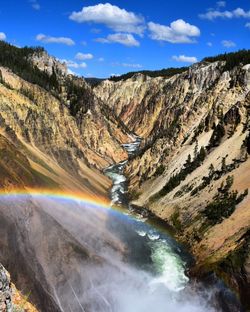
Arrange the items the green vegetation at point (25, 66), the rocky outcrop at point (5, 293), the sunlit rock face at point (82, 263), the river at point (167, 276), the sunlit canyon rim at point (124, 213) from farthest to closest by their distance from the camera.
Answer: the green vegetation at point (25, 66) → the river at point (167, 276) → the sunlit canyon rim at point (124, 213) → the sunlit rock face at point (82, 263) → the rocky outcrop at point (5, 293)

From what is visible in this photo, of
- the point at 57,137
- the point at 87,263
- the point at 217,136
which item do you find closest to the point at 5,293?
the point at 87,263

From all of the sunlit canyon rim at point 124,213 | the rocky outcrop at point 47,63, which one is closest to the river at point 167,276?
the sunlit canyon rim at point 124,213

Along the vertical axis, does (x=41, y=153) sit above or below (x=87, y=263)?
above

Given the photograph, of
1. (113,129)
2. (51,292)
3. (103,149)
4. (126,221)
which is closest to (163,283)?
(51,292)

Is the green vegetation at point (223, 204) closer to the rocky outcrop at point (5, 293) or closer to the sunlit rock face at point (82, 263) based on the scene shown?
the sunlit rock face at point (82, 263)

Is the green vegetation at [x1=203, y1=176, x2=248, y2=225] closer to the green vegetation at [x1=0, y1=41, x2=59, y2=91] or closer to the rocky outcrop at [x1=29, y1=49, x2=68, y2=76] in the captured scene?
the green vegetation at [x1=0, y1=41, x2=59, y2=91]

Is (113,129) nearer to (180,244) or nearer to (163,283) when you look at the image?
(180,244)

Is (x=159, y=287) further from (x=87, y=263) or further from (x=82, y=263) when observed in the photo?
(x=82, y=263)
